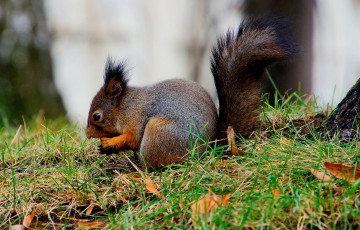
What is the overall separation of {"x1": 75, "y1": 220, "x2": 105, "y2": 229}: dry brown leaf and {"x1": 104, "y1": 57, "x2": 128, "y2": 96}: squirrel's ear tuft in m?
1.02

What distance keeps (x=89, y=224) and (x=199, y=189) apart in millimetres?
476

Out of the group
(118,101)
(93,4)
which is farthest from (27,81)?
(93,4)

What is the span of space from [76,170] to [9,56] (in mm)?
3981

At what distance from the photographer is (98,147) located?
257 centimetres

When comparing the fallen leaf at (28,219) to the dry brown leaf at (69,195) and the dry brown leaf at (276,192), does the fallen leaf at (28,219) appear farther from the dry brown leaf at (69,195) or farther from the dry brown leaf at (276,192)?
the dry brown leaf at (276,192)

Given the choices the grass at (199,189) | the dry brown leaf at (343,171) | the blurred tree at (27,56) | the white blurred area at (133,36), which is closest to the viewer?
the grass at (199,189)

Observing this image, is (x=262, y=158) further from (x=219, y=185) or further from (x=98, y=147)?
(x=98, y=147)

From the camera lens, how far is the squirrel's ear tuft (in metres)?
2.66

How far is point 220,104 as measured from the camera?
7.77 ft

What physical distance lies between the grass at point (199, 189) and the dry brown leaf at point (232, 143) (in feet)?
0.13

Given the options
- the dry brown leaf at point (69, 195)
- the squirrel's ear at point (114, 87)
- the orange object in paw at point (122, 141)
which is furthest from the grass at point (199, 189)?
the squirrel's ear at point (114, 87)

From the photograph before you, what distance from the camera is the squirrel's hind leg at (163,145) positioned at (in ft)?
7.50

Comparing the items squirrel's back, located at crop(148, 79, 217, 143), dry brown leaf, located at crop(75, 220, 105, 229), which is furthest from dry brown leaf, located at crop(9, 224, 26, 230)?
squirrel's back, located at crop(148, 79, 217, 143)

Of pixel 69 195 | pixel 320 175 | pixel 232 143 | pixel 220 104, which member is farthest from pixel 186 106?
pixel 320 175
